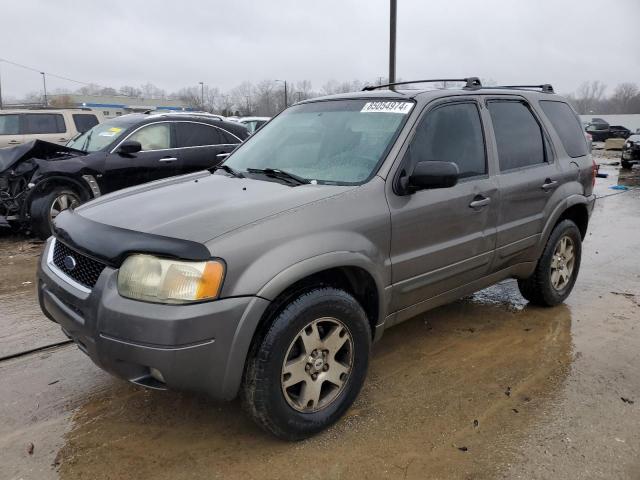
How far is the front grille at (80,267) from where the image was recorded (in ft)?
8.61

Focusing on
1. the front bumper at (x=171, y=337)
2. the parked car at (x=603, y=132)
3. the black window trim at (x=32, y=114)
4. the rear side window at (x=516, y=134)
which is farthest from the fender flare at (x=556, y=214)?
the parked car at (x=603, y=132)

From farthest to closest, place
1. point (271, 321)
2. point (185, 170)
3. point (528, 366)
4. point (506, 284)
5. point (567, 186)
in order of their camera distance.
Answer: point (185, 170)
point (506, 284)
point (567, 186)
point (528, 366)
point (271, 321)

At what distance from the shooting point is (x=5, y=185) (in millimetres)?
7301

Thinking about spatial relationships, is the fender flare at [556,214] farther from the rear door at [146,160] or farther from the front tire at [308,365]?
the rear door at [146,160]

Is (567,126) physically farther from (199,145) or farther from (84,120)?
(84,120)

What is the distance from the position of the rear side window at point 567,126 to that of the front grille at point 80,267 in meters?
3.78

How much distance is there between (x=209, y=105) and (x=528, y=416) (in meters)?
86.0

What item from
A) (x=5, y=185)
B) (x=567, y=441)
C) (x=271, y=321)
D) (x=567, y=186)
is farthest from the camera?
(x=5, y=185)

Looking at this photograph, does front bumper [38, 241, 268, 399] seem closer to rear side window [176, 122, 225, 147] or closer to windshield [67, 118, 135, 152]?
windshield [67, 118, 135, 152]

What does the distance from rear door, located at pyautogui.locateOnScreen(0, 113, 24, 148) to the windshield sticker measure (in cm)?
1015

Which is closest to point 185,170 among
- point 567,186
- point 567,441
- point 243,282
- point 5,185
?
point 5,185

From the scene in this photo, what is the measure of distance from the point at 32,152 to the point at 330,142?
5692mm

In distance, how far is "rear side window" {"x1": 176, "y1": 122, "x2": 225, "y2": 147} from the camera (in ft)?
26.7

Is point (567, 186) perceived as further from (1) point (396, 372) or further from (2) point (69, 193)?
(2) point (69, 193)
